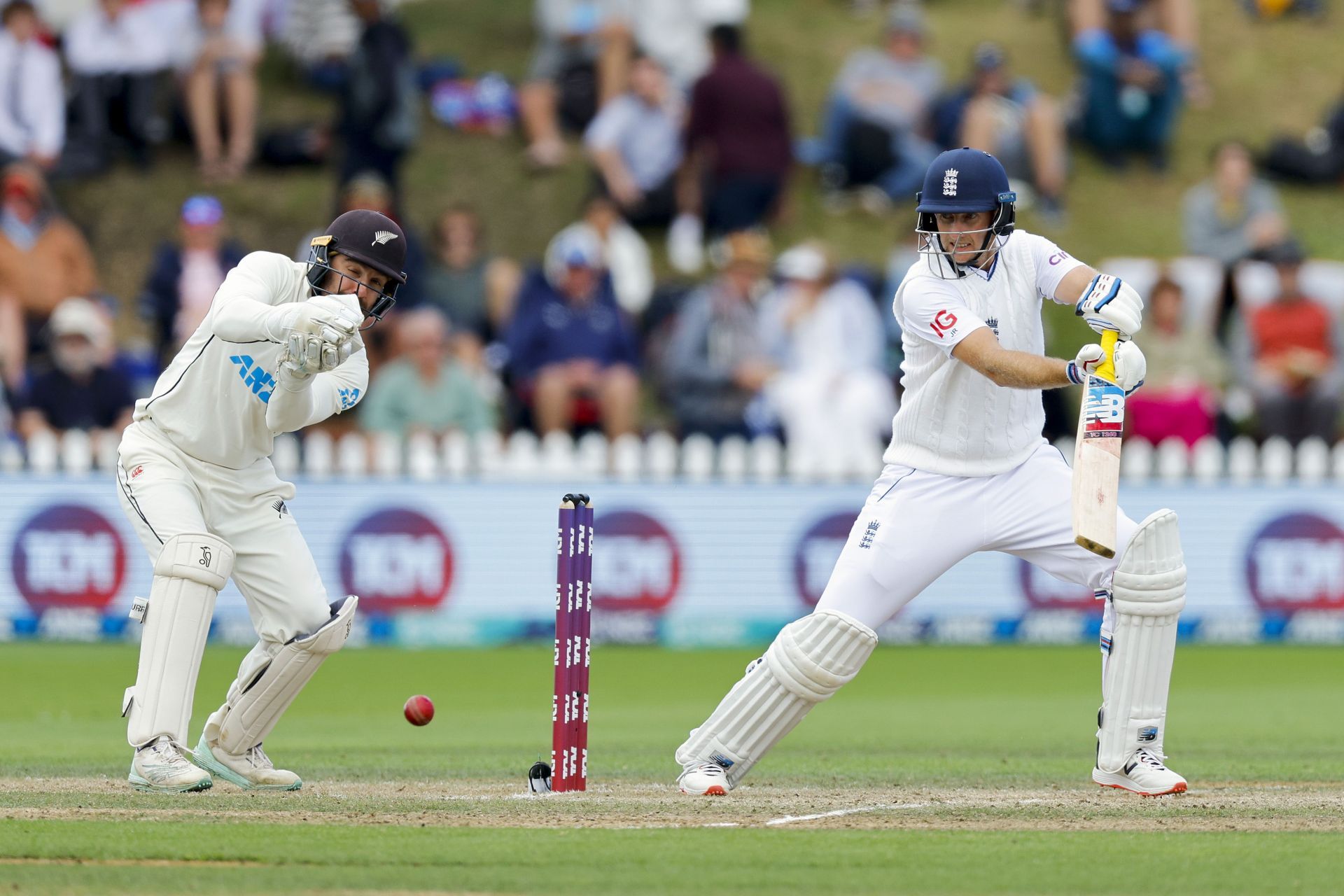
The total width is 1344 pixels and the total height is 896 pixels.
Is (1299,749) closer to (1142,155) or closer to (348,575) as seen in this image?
(348,575)

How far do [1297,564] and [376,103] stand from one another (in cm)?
786

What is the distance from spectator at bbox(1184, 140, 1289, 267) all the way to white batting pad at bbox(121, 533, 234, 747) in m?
11.3

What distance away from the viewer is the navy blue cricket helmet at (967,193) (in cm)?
670

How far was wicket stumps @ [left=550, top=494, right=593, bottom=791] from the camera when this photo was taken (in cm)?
662

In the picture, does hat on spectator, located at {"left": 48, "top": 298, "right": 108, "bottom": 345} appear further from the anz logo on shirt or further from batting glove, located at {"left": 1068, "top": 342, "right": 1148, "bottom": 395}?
batting glove, located at {"left": 1068, "top": 342, "right": 1148, "bottom": 395}

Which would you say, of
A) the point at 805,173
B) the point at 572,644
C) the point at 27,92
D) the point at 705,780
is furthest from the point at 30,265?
the point at 705,780

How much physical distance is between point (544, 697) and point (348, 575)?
118 inches

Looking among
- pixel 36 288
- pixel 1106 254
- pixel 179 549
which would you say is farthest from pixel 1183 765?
pixel 1106 254

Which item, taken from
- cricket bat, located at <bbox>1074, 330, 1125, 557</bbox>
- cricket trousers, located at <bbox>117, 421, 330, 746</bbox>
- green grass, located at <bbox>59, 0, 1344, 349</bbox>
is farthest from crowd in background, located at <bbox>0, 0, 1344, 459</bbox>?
cricket bat, located at <bbox>1074, 330, 1125, 557</bbox>

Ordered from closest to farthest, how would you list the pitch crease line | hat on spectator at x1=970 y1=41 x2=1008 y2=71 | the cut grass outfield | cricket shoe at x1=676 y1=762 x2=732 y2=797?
the cut grass outfield → the pitch crease line → cricket shoe at x1=676 y1=762 x2=732 y2=797 → hat on spectator at x1=970 y1=41 x2=1008 y2=71

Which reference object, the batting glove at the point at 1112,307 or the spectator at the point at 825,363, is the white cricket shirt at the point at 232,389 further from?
the spectator at the point at 825,363

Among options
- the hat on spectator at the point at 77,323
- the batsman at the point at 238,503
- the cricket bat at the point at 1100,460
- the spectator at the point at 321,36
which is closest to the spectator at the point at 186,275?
the hat on spectator at the point at 77,323

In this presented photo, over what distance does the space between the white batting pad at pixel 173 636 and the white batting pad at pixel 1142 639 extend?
2978mm

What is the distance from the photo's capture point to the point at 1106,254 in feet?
61.5
